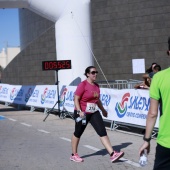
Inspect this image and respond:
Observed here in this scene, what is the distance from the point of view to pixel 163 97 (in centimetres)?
378

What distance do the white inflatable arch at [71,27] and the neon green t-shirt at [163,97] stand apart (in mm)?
12235

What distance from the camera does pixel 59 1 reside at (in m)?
15.7

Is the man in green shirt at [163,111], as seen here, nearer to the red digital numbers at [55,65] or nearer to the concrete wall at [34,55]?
the red digital numbers at [55,65]

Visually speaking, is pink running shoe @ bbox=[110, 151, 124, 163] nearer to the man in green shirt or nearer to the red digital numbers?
the man in green shirt

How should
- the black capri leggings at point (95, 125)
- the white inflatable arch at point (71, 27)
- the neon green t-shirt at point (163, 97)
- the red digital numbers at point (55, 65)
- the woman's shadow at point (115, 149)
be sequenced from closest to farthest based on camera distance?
the neon green t-shirt at point (163, 97)
the black capri leggings at point (95, 125)
the woman's shadow at point (115, 149)
the red digital numbers at point (55, 65)
the white inflatable arch at point (71, 27)

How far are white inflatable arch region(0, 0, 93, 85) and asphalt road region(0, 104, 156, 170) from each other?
275cm

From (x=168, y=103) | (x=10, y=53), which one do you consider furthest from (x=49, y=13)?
(x=10, y=53)

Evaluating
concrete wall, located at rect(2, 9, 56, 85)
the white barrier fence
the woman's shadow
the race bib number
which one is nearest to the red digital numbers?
the white barrier fence

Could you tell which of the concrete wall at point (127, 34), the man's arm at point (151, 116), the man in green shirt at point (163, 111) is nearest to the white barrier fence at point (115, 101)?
the man's arm at point (151, 116)

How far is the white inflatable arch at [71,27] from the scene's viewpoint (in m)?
15.8

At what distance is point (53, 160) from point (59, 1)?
909 centimetres

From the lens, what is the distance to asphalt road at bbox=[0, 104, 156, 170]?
7383 millimetres

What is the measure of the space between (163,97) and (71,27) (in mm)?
12441

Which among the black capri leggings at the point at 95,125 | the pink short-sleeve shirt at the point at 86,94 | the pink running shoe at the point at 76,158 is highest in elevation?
the pink short-sleeve shirt at the point at 86,94
